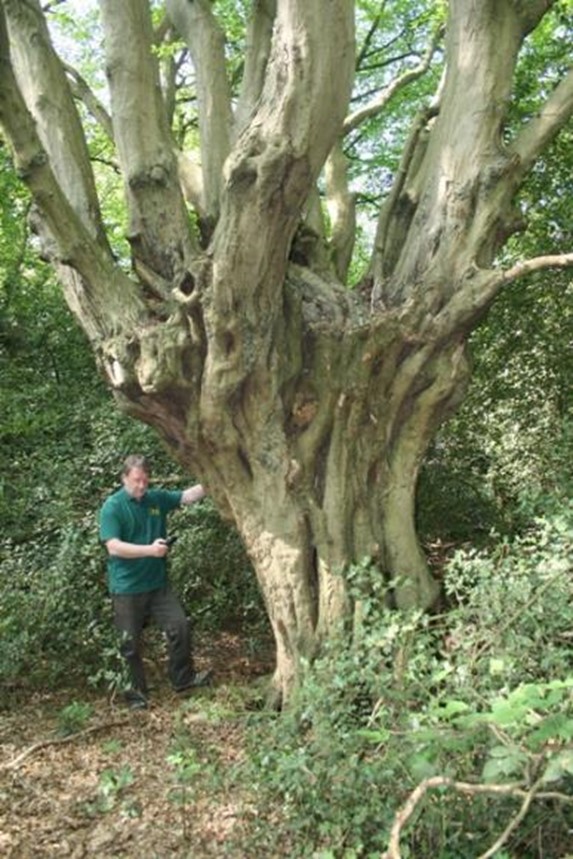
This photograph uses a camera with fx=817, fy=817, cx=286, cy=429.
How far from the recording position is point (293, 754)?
3.75m

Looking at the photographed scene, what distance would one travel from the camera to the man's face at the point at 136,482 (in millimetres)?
5984

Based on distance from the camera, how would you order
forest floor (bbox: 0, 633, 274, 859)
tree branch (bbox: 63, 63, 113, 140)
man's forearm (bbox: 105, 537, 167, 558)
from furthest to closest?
tree branch (bbox: 63, 63, 113, 140), man's forearm (bbox: 105, 537, 167, 558), forest floor (bbox: 0, 633, 274, 859)

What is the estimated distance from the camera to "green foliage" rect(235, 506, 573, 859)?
288 centimetres

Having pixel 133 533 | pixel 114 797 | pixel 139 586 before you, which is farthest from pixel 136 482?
pixel 114 797

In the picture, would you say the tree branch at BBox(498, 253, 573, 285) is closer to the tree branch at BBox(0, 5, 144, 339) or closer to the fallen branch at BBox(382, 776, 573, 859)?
the tree branch at BBox(0, 5, 144, 339)

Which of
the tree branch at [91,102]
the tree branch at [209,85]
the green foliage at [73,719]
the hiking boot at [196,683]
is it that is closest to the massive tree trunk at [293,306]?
the tree branch at [209,85]

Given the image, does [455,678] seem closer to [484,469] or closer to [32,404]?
[484,469]

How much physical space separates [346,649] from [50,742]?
2.01 m

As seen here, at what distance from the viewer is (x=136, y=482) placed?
19.6 feet

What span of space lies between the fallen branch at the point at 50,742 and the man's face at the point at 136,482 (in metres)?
1.59

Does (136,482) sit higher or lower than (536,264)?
lower

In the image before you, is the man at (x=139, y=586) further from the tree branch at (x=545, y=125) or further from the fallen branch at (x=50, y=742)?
the tree branch at (x=545, y=125)

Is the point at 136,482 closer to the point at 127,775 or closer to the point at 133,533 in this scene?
the point at 133,533

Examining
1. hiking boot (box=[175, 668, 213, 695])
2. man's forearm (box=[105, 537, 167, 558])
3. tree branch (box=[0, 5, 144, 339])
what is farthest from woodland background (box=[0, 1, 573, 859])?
tree branch (box=[0, 5, 144, 339])
